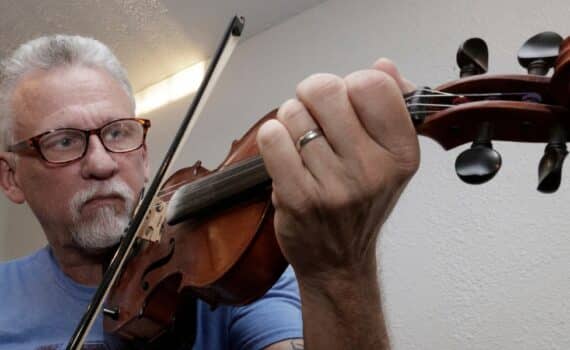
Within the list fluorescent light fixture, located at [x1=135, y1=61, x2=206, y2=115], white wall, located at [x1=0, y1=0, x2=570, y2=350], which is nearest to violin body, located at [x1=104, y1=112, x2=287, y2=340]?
white wall, located at [x1=0, y1=0, x2=570, y2=350]

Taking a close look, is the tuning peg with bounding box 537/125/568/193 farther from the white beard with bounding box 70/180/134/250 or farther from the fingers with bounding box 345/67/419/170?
the white beard with bounding box 70/180/134/250

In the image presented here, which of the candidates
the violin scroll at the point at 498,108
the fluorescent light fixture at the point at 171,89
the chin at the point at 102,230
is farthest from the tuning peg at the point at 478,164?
the fluorescent light fixture at the point at 171,89

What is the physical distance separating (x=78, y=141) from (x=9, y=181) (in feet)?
0.81

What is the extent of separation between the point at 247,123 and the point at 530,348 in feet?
3.43

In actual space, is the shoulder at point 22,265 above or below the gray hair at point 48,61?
below

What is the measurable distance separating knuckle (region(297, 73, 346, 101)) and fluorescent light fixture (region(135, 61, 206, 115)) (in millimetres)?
1569

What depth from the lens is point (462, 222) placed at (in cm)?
125

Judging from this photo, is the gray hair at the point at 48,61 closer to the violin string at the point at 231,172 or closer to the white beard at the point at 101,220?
the white beard at the point at 101,220

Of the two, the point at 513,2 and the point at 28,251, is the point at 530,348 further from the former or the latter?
the point at 28,251

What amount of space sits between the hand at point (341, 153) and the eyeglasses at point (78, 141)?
54 centimetres

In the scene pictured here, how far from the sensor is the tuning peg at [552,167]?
48 cm

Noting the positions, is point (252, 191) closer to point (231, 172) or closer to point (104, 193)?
point (231, 172)

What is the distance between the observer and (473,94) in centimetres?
56

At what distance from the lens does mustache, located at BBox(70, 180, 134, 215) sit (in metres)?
0.98
